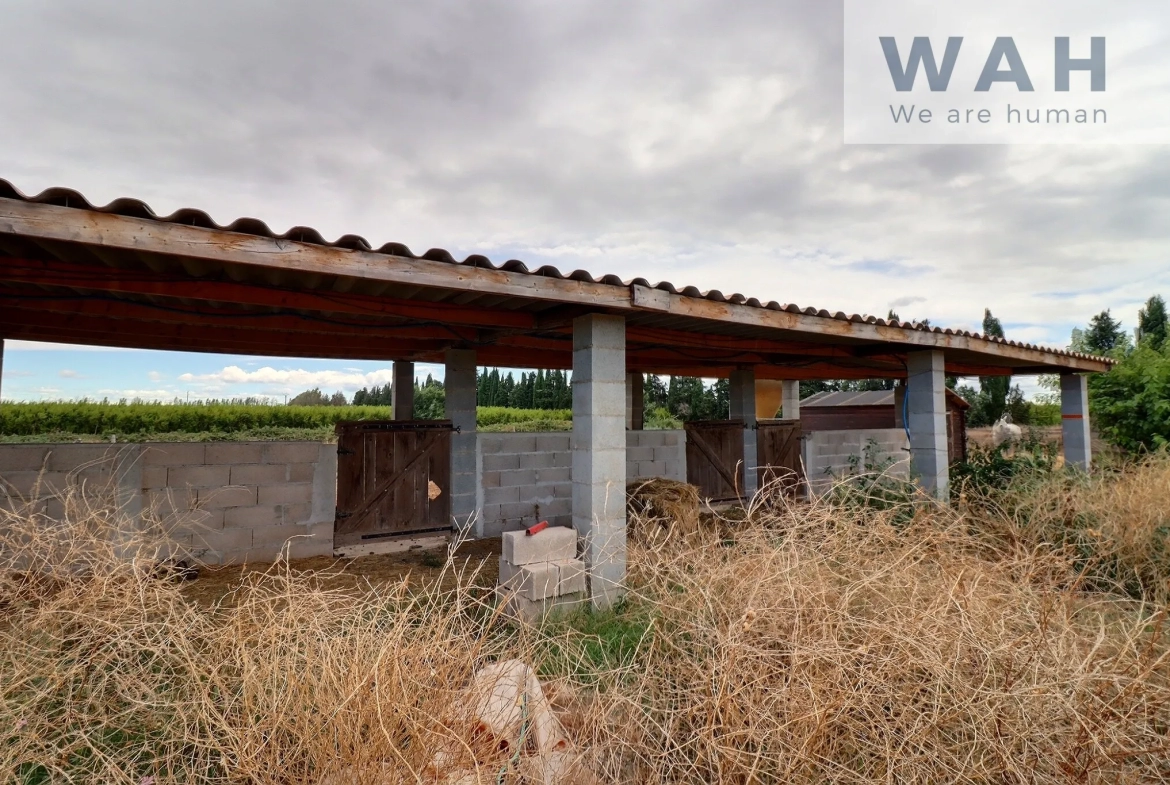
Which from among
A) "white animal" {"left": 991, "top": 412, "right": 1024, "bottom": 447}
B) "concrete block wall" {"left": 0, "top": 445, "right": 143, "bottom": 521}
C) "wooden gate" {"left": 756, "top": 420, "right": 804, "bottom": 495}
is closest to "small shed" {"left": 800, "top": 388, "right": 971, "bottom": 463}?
"white animal" {"left": 991, "top": 412, "right": 1024, "bottom": 447}

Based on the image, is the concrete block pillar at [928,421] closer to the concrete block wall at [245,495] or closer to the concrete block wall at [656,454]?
the concrete block wall at [656,454]

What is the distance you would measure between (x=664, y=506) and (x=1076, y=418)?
8.86m

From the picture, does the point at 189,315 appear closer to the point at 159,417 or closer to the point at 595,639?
the point at 595,639

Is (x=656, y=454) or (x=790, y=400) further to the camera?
(x=790, y=400)

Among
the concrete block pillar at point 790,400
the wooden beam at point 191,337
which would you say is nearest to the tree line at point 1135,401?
the concrete block pillar at point 790,400

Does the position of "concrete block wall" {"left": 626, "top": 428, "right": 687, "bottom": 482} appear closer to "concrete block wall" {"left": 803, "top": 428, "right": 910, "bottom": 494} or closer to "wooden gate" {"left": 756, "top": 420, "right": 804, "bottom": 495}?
"wooden gate" {"left": 756, "top": 420, "right": 804, "bottom": 495}

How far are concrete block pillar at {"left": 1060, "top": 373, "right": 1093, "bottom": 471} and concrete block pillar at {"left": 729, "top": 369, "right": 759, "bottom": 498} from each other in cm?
561

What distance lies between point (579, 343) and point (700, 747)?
306cm

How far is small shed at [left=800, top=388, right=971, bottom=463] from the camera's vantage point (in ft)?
51.8

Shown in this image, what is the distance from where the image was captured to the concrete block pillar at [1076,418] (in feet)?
32.1

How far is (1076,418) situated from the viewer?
9883 millimetres

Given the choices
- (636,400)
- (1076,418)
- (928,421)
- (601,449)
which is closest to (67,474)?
(601,449)

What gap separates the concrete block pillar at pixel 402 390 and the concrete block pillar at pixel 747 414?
5795mm

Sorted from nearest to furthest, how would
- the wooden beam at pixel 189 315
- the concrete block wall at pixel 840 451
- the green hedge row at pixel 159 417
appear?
the wooden beam at pixel 189 315
the concrete block wall at pixel 840 451
the green hedge row at pixel 159 417
